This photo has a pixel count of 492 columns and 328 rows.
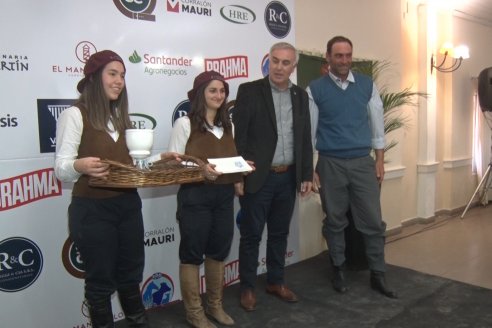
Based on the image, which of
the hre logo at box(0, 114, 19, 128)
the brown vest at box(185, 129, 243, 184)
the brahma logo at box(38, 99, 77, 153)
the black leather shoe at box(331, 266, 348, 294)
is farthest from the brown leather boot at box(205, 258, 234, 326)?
the hre logo at box(0, 114, 19, 128)

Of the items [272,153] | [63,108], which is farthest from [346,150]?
[63,108]

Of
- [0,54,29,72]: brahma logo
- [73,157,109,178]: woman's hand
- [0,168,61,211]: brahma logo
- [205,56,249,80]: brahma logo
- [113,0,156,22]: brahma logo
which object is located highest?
[113,0,156,22]: brahma logo

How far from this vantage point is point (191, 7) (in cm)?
269

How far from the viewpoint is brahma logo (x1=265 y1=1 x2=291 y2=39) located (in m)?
3.12

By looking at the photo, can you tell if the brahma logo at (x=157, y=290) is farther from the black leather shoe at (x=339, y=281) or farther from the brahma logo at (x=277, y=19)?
the brahma logo at (x=277, y=19)

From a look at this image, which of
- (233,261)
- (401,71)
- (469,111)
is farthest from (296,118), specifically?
(469,111)

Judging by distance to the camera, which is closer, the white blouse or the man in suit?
the white blouse

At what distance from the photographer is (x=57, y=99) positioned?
2.21 metres

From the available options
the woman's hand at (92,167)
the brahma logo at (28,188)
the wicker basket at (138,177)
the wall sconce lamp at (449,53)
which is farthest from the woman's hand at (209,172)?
the wall sconce lamp at (449,53)

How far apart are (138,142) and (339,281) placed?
1.80 m

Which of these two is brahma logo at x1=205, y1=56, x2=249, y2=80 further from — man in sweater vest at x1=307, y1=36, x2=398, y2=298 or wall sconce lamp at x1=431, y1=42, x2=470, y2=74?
wall sconce lamp at x1=431, y1=42, x2=470, y2=74

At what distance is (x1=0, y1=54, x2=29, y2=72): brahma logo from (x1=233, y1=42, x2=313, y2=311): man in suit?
1.11 m

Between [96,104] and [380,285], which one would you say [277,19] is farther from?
[380,285]

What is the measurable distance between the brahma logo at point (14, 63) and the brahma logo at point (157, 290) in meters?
1.37
